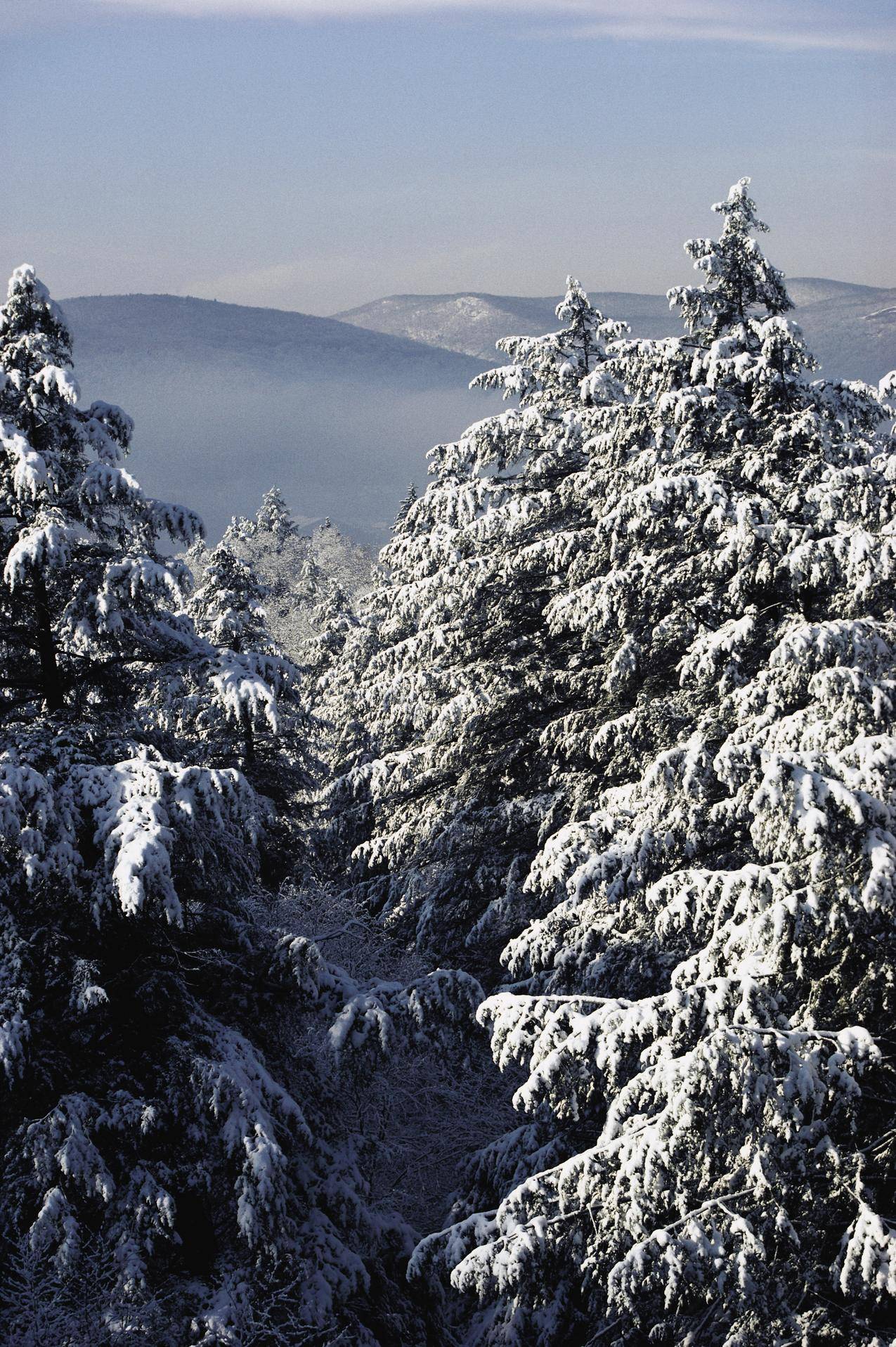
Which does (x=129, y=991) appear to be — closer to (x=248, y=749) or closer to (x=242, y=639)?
(x=248, y=749)

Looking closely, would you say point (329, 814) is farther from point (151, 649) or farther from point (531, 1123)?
point (151, 649)

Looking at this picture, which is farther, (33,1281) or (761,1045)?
(33,1281)

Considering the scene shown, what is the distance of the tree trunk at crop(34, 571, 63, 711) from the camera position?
391 inches

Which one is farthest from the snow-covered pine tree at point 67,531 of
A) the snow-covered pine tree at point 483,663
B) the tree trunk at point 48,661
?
the snow-covered pine tree at point 483,663

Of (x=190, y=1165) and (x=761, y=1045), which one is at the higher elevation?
(x=761, y=1045)

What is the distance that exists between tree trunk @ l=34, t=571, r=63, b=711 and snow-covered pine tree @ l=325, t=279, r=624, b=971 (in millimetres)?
7018

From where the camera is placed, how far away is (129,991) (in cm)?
921

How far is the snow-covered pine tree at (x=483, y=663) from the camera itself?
54.3 feet

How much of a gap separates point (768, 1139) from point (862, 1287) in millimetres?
1206

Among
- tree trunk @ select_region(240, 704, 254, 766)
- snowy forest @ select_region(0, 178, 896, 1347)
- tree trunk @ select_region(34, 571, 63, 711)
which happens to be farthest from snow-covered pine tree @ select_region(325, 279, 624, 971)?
tree trunk @ select_region(34, 571, 63, 711)

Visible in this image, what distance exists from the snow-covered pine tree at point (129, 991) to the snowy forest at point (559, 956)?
4 centimetres

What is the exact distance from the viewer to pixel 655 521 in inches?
512

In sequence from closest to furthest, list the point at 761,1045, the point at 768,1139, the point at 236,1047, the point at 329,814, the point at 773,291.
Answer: the point at 761,1045 → the point at 768,1139 → the point at 236,1047 → the point at 773,291 → the point at 329,814

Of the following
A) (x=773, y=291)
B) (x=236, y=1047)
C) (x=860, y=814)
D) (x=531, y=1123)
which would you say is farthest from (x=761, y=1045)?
(x=773, y=291)
